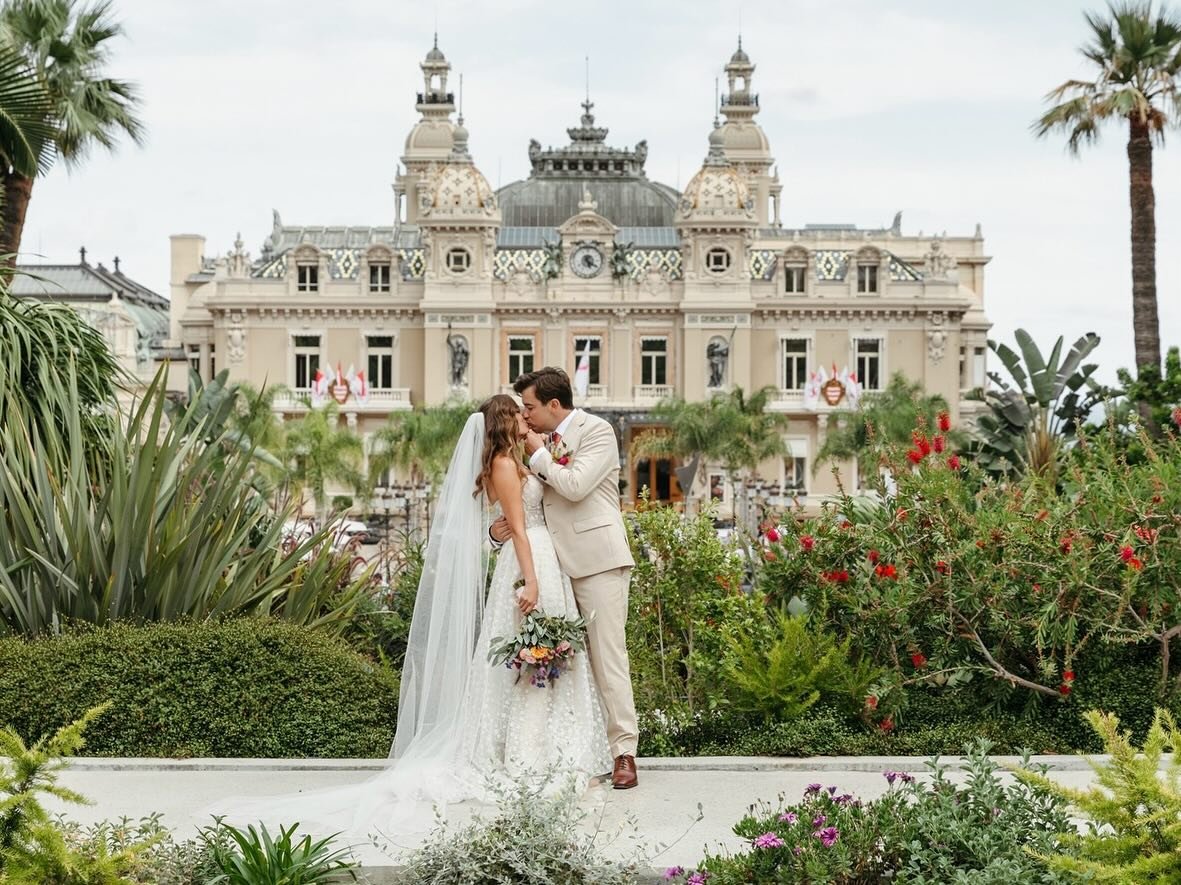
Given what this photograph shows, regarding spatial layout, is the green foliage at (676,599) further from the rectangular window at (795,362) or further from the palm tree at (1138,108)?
the rectangular window at (795,362)

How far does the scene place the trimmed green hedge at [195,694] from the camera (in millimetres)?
7258

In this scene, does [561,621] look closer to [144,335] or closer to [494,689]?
[494,689]

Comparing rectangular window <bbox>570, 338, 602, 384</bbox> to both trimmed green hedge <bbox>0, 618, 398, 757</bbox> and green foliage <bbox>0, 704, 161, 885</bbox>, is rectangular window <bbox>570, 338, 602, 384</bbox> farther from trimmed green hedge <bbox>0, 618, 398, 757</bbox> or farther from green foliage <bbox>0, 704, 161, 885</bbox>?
green foliage <bbox>0, 704, 161, 885</bbox>

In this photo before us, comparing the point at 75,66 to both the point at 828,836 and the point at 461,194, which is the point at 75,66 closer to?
the point at 828,836

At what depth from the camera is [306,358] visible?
53.0 metres

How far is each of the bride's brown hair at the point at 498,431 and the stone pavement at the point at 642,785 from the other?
53.6 inches

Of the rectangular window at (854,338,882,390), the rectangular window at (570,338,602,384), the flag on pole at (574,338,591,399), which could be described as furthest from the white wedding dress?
the rectangular window at (854,338,882,390)

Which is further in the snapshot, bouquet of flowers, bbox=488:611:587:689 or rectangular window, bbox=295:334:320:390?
rectangular window, bbox=295:334:320:390

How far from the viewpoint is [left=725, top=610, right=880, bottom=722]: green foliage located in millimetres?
7402

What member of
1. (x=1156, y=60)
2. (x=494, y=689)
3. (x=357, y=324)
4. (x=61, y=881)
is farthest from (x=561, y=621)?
(x=357, y=324)

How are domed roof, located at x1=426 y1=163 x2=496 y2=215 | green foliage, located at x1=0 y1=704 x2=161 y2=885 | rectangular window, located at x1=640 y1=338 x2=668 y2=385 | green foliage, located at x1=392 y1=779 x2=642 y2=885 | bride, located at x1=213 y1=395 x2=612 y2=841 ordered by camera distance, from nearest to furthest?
green foliage, located at x1=0 y1=704 x2=161 y2=885 < green foliage, located at x1=392 y1=779 x2=642 y2=885 < bride, located at x1=213 y1=395 x2=612 y2=841 < domed roof, located at x1=426 y1=163 x2=496 y2=215 < rectangular window, located at x1=640 y1=338 x2=668 y2=385

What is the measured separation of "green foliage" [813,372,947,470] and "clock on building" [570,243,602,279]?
9238 mm

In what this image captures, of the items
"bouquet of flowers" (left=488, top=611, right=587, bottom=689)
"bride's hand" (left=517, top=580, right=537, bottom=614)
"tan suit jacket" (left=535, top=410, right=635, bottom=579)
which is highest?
"tan suit jacket" (left=535, top=410, right=635, bottom=579)

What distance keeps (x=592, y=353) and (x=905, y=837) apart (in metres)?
47.8
